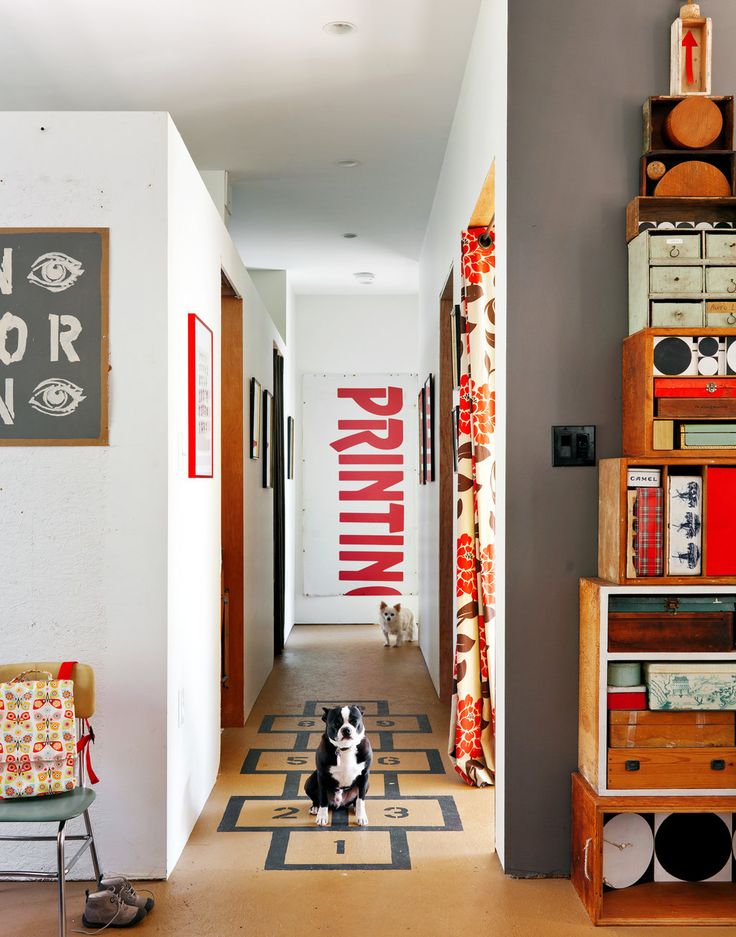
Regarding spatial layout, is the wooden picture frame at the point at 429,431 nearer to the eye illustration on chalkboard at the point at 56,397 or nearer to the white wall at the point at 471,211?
the white wall at the point at 471,211

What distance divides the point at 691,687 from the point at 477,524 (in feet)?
4.20

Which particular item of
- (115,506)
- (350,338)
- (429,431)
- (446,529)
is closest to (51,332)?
(115,506)

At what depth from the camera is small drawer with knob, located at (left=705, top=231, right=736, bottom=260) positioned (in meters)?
2.60

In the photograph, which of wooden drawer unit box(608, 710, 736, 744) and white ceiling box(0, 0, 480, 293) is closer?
wooden drawer unit box(608, 710, 736, 744)

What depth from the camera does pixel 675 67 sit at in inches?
107

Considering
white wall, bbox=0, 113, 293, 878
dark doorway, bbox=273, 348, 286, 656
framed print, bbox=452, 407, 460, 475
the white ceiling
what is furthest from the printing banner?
white wall, bbox=0, 113, 293, 878

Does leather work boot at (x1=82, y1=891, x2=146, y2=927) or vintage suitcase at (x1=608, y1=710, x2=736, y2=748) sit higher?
vintage suitcase at (x1=608, y1=710, x2=736, y2=748)

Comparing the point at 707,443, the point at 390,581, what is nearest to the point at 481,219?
the point at 707,443

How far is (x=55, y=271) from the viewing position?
279 cm

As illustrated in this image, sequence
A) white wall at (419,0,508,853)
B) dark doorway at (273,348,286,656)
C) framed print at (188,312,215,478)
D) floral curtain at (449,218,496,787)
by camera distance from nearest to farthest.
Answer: white wall at (419,0,508,853)
framed print at (188,312,215,478)
floral curtain at (449,218,496,787)
dark doorway at (273,348,286,656)

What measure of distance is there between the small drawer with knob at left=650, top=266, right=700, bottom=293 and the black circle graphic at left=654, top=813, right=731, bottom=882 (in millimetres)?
1518

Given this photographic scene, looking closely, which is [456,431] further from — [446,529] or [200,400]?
[200,400]

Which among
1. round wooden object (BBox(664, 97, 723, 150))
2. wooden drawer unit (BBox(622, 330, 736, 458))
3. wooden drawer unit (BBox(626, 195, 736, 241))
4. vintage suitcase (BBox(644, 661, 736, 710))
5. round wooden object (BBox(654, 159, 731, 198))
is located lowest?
vintage suitcase (BBox(644, 661, 736, 710))

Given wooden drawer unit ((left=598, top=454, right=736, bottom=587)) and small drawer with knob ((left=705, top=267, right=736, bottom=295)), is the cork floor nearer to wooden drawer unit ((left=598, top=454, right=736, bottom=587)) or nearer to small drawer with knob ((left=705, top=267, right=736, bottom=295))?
wooden drawer unit ((left=598, top=454, right=736, bottom=587))
